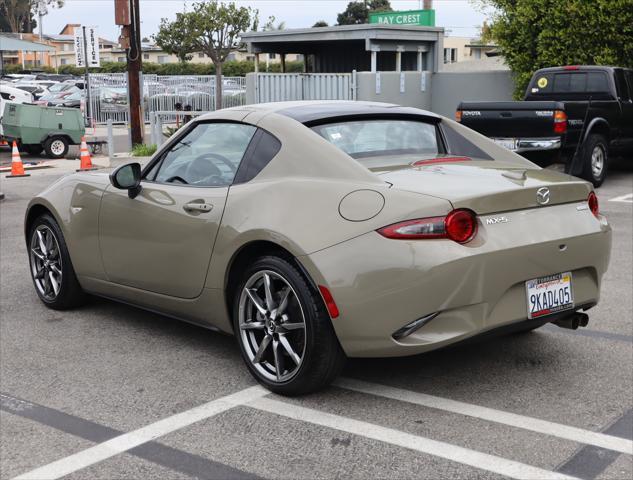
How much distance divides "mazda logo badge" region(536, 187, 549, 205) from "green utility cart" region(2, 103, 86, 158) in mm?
17730

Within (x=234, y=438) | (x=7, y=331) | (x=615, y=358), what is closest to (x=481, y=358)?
(x=615, y=358)

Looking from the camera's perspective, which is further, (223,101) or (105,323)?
(223,101)

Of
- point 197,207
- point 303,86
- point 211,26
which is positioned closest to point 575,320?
point 197,207

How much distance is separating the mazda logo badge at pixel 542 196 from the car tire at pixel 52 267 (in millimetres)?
3325

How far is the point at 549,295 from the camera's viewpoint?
439 centimetres

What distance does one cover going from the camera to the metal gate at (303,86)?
73.2ft

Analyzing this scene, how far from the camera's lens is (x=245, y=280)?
Result: 4574mm

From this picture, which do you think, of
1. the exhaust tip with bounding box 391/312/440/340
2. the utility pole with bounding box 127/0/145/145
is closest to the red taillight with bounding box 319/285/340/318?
the exhaust tip with bounding box 391/312/440/340

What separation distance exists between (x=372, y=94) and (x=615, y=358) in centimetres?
1823

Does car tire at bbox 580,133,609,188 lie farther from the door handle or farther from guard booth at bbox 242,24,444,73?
guard booth at bbox 242,24,444,73

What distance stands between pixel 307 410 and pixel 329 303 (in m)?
0.58

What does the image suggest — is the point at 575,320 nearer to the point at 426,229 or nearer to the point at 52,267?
the point at 426,229

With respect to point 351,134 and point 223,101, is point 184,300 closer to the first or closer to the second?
point 351,134

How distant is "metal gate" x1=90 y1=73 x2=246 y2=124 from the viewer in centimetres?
3419
